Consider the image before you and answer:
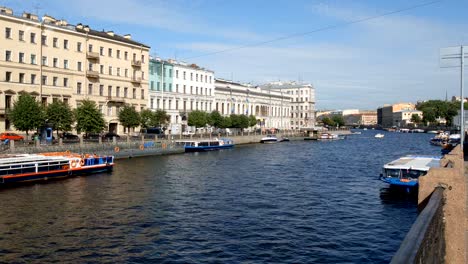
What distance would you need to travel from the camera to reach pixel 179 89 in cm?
8919

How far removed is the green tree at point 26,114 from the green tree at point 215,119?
4372 centimetres

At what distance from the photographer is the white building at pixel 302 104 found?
15850cm

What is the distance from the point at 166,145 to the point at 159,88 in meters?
22.1

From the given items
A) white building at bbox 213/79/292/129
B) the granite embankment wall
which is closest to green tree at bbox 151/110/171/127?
white building at bbox 213/79/292/129

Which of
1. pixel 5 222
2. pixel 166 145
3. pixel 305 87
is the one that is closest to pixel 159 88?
pixel 166 145

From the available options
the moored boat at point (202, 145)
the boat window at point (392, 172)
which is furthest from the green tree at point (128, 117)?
the boat window at point (392, 172)

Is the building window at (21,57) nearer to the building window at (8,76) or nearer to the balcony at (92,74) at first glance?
the building window at (8,76)

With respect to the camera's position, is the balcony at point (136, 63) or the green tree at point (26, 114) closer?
the green tree at point (26, 114)

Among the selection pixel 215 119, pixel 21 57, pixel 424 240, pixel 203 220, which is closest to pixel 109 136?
pixel 21 57

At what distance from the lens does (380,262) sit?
16.9m

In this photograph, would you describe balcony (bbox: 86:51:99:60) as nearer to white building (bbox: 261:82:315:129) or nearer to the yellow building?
the yellow building

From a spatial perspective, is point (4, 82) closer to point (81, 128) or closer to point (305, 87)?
point (81, 128)

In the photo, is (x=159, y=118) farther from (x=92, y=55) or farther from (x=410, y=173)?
Answer: (x=410, y=173)

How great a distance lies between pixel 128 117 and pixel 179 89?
25.2 meters
